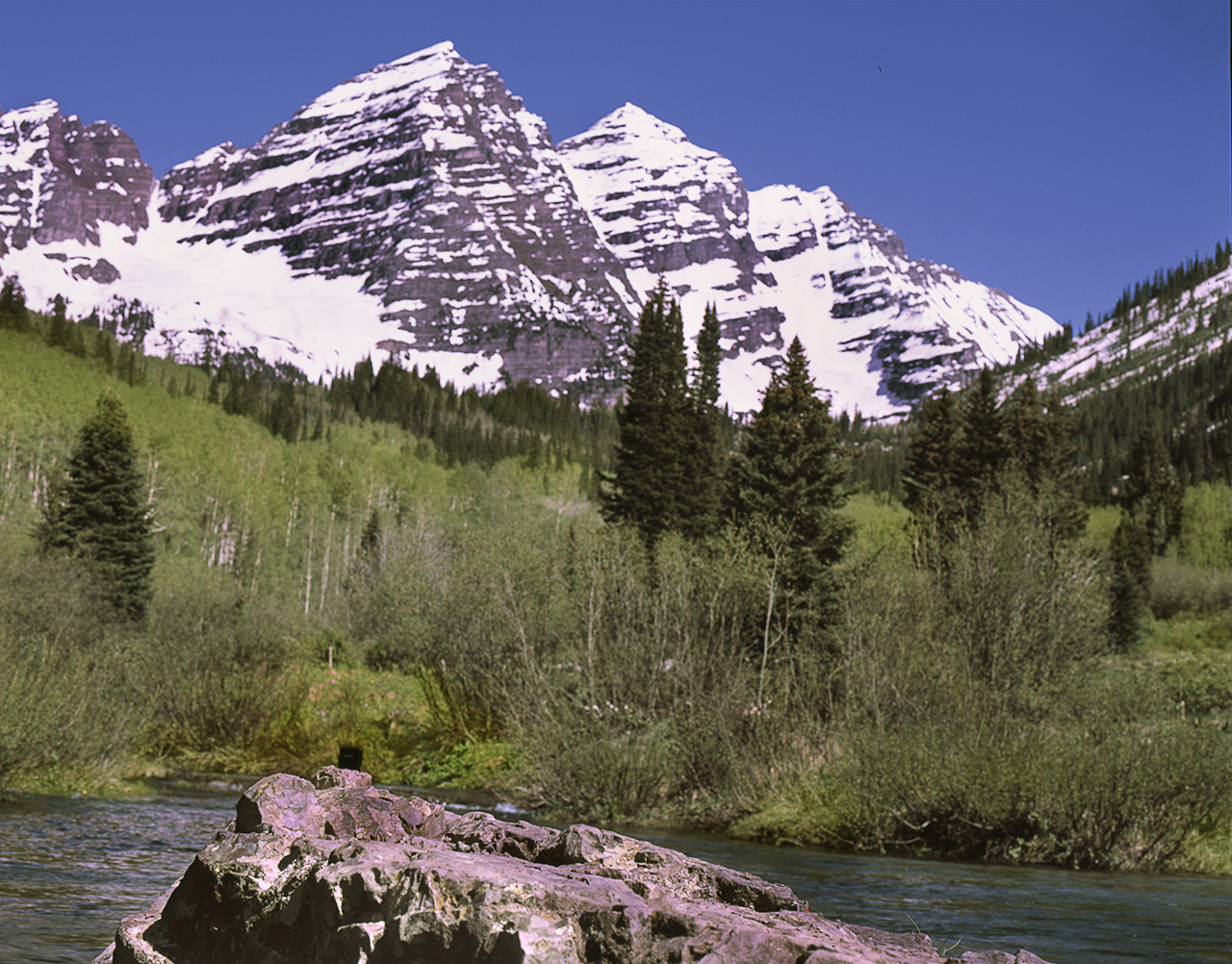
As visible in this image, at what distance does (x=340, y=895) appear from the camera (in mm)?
4199

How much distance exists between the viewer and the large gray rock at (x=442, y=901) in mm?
3805

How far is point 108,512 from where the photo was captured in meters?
55.5

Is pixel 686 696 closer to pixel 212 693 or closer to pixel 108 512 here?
pixel 212 693

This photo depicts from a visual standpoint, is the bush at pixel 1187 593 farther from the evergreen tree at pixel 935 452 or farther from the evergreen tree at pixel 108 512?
the evergreen tree at pixel 108 512

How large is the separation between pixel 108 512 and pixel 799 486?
3349 cm

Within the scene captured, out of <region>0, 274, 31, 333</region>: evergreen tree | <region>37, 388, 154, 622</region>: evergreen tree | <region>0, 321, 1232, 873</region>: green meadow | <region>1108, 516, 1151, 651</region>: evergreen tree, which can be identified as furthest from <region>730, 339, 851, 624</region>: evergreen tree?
<region>0, 274, 31, 333</region>: evergreen tree

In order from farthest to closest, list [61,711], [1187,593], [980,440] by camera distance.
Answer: [1187,593] < [980,440] < [61,711]

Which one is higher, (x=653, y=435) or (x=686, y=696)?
(x=653, y=435)

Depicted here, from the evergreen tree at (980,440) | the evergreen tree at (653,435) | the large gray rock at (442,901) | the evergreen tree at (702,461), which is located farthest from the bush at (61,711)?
the evergreen tree at (980,440)

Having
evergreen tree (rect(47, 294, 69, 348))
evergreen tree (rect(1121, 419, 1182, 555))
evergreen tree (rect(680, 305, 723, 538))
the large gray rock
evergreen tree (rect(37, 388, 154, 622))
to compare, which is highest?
evergreen tree (rect(47, 294, 69, 348))

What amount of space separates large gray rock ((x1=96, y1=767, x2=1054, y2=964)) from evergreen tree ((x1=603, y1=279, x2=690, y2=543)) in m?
45.0

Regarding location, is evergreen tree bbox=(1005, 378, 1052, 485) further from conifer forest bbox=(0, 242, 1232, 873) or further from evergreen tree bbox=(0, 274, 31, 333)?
evergreen tree bbox=(0, 274, 31, 333)

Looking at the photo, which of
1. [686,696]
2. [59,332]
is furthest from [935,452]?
[59,332]

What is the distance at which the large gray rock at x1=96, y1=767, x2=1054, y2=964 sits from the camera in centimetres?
380
